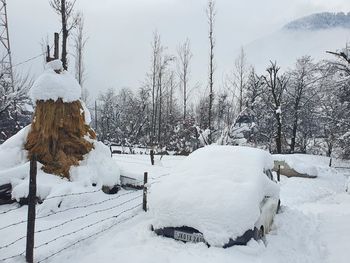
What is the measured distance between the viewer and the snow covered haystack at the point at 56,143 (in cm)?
1084

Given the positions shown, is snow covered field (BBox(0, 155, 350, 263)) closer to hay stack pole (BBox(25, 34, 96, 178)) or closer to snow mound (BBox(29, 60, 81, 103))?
hay stack pole (BBox(25, 34, 96, 178))

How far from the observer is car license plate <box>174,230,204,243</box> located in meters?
6.62

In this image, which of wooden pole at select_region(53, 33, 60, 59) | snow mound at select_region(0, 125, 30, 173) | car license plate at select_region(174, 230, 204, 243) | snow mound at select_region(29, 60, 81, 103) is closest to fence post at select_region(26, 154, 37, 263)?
car license plate at select_region(174, 230, 204, 243)

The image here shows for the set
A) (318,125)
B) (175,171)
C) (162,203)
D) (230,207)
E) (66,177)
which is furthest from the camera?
(318,125)

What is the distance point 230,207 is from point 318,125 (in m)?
46.7

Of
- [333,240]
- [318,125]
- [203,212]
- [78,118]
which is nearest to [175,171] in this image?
[203,212]

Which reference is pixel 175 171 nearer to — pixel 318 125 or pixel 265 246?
pixel 265 246

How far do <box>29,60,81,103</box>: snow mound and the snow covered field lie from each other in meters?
2.98

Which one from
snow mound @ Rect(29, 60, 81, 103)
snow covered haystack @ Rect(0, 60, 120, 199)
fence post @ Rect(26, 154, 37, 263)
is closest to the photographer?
fence post @ Rect(26, 154, 37, 263)

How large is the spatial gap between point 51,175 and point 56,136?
1145 mm

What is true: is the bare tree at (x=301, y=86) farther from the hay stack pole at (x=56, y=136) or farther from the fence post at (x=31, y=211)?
the fence post at (x=31, y=211)

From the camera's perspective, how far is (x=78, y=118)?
38.5 ft

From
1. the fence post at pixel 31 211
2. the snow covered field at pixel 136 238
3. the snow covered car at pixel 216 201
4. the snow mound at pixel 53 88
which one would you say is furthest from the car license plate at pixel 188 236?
the snow mound at pixel 53 88

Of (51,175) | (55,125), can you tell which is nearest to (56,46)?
(55,125)
